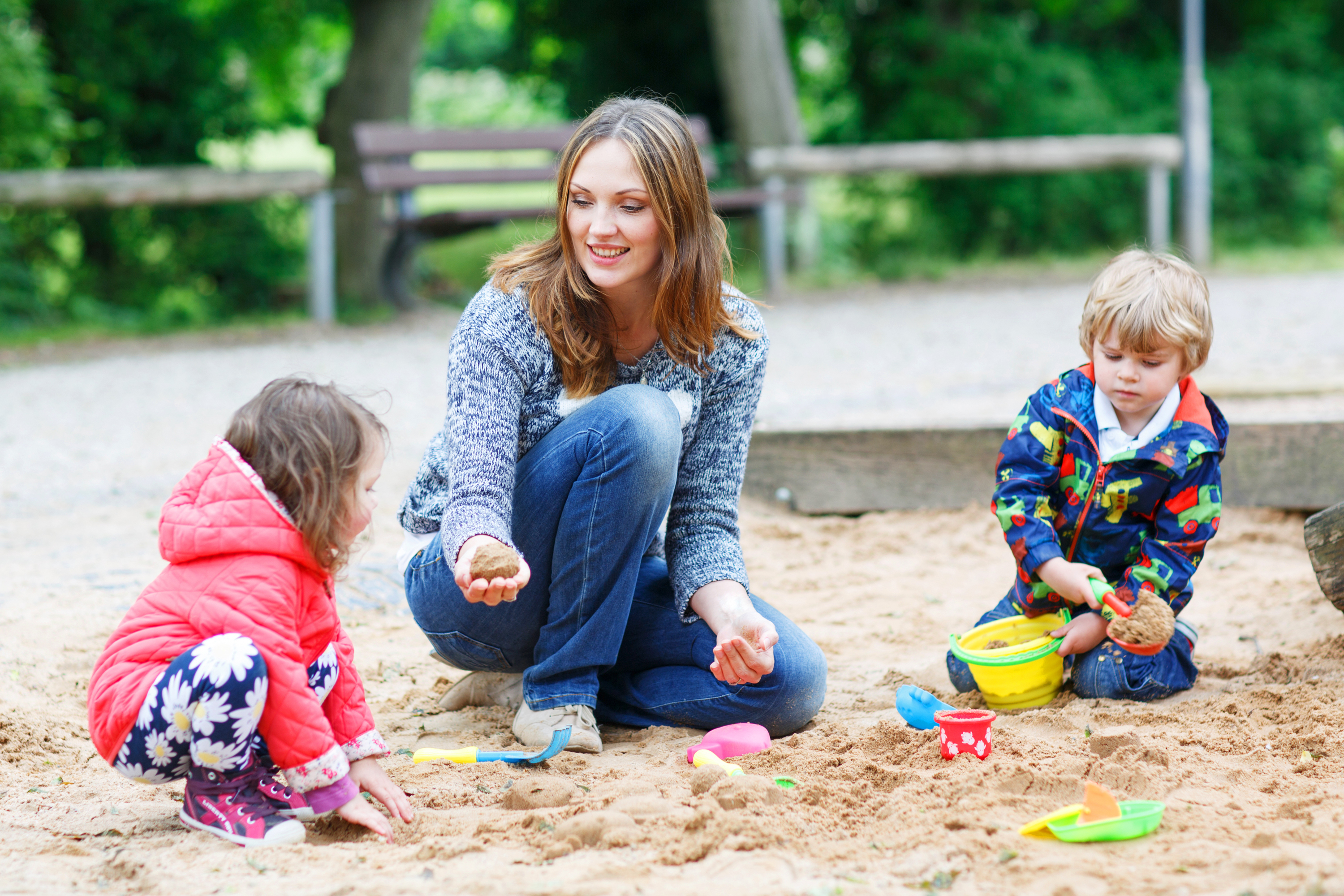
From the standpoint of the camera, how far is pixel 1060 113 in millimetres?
11273

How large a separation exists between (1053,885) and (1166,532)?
1059 millimetres

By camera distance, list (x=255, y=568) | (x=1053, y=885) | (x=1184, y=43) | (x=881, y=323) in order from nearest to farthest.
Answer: (x=1053, y=885) → (x=255, y=568) → (x=881, y=323) → (x=1184, y=43)

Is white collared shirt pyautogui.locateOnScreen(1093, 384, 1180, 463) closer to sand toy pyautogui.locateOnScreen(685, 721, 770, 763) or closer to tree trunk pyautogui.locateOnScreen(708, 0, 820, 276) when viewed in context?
sand toy pyautogui.locateOnScreen(685, 721, 770, 763)

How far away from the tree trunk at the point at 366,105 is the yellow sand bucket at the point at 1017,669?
7612 mm

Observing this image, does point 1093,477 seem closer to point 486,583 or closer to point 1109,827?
point 1109,827

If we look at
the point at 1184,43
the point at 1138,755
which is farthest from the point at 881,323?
the point at 1138,755

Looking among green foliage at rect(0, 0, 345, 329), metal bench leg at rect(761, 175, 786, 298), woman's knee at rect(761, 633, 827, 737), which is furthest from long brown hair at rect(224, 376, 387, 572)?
green foliage at rect(0, 0, 345, 329)

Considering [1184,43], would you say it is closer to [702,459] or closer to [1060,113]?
[1060,113]

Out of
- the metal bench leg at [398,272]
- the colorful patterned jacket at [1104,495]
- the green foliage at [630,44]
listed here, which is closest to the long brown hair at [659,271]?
the colorful patterned jacket at [1104,495]

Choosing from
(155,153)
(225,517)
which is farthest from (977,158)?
(225,517)

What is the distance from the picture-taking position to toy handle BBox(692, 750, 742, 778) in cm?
213

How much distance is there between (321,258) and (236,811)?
695 cm

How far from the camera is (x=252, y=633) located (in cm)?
186

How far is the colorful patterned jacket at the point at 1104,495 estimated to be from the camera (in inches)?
99.3
